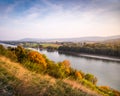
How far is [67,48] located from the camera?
4159 cm

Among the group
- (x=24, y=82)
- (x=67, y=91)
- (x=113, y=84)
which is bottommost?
Answer: (x=113, y=84)

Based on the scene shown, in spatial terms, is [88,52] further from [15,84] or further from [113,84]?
[15,84]

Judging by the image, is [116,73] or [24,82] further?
[116,73]

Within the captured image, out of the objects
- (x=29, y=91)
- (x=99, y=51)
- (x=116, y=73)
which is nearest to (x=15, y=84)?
(x=29, y=91)

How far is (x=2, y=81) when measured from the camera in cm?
254

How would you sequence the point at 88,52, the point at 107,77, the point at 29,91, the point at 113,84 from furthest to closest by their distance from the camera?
1. the point at 88,52
2. the point at 107,77
3. the point at 113,84
4. the point at 29,91

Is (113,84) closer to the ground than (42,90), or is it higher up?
closer to the ground

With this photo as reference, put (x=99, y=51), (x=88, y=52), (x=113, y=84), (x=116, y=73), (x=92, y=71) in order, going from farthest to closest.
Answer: (x=88, y=52) → (x=99, y=51) → (x=92, y=71) → (x=116, y=73) → (x=113, y=84)

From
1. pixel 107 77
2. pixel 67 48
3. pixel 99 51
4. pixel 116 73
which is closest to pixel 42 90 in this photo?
pixel 107 77

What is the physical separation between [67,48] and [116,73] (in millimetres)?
24417

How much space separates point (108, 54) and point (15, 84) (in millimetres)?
28421

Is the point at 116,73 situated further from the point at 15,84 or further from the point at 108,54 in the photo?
the point at 15,84

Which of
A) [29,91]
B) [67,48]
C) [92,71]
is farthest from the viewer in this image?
[67,48]

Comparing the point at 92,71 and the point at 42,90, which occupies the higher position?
the point at 42,90
